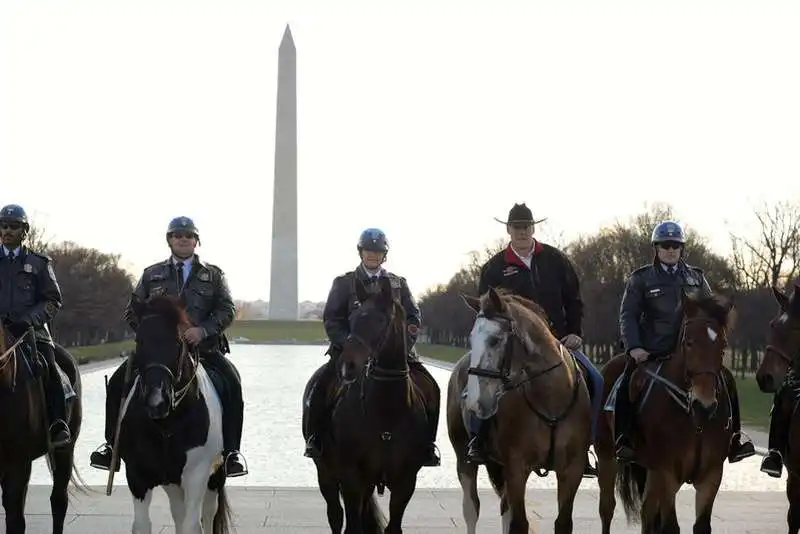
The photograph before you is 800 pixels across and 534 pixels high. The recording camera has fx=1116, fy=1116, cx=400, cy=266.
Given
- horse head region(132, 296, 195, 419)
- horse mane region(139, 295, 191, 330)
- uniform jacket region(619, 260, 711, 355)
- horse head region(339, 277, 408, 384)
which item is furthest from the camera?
uniform jacket region(619, 260, 711, 355)

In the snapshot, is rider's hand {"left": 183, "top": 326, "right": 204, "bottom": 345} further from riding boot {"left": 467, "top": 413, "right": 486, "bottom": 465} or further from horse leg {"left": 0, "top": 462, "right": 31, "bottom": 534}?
riding boot {"left": 467, "top": 413, "right": 486, "bottom": 465}

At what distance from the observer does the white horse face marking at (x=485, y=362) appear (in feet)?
27.8

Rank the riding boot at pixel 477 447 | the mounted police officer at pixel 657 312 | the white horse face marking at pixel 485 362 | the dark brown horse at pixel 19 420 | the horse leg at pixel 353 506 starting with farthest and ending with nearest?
the mounted police officer at pixel 657 312 < the riding boot at pixel 477 447 < the dark brown horse at pixel 19 420 < the horse leg at pixel 353 506 < the white horse face marking at pixel 485 362

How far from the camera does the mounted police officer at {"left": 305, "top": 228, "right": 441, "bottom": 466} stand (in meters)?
10.2

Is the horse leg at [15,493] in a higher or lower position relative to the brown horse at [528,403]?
lower

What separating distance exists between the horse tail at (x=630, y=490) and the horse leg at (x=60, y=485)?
5.73 meters

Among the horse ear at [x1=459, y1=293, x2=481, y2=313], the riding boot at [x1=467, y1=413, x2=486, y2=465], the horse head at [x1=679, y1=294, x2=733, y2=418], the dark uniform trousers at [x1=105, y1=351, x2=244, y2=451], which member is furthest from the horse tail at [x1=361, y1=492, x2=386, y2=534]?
the horse head at [x1=679, y1=294, x2=733, y2=418]

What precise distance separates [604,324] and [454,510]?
46.2 meters

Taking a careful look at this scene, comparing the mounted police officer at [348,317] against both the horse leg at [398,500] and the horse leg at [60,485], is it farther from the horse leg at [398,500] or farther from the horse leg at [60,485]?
the horse leg at [60,485]

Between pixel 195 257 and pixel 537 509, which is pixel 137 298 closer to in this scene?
pixel 195 257

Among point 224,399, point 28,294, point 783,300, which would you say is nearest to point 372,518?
point 224,399

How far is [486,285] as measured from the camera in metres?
11.1

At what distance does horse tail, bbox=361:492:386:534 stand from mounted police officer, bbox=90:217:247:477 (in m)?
1.21

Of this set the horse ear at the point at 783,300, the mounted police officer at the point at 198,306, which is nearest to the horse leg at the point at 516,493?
the mounted police officer at the point at 198,306
